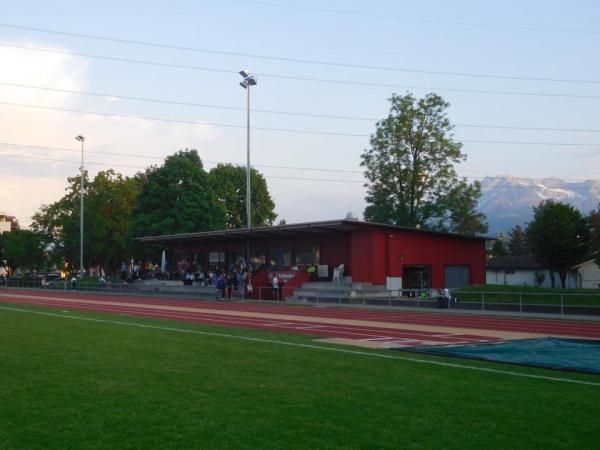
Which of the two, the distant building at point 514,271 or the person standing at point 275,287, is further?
the distant building at point 514,271

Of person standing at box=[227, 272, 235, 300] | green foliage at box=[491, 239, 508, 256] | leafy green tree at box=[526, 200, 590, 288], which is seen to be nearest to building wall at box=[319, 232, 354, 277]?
person standing at box=[227, 272, 235, 300]

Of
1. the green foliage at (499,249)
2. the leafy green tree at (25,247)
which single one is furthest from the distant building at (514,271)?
the leafy green tree at (25,247)

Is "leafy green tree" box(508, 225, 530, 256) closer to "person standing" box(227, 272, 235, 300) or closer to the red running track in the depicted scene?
"person standing" box(227, 272, 235, 300)

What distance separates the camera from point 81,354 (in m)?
13.1

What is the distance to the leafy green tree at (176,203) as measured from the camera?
227ft

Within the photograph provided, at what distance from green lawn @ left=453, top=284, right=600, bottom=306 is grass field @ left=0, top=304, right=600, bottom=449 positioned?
16799 millimetres

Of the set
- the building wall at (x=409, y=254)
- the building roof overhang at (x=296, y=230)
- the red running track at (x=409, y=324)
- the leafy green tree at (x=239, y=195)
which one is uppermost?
the leafy green tree at (x=239, y=195)

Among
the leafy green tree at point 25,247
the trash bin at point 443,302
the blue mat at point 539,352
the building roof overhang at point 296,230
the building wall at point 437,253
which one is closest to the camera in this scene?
the blue mat at point 539,352

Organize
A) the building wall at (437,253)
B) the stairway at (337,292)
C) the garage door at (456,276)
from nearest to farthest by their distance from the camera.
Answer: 1. the stairway at (337,292)
2. the building wall at (437,253)
3. the garage door at (456,276)

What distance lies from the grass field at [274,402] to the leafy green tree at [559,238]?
4255cm

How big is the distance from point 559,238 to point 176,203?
125 feet

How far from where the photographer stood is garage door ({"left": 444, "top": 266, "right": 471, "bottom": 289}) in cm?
4611

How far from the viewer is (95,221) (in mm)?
74000

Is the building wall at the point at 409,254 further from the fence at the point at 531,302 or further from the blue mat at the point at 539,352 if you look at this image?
the blue mat at the point at 539,352
